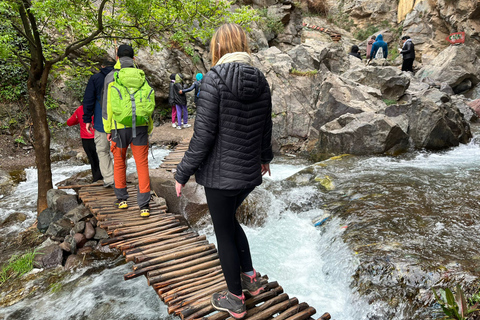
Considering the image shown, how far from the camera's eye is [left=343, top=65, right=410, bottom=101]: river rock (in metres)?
11.3

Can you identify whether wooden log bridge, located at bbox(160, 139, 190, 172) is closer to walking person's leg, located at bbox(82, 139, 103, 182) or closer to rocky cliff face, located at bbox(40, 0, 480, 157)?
walking person's leg, located at bbox(82, 139, 103, 182)

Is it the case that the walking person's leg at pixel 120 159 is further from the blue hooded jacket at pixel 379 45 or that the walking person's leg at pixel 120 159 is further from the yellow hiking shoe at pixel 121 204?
the blue hooded jacket at pixel 379 45

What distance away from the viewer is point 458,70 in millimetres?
15430

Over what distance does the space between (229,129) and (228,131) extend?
0.05 ft

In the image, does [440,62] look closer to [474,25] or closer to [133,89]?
[474,25]

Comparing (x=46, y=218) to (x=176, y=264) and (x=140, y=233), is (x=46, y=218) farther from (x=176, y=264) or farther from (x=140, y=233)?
(x=176, y=264)

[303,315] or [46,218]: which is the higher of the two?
[46,218]

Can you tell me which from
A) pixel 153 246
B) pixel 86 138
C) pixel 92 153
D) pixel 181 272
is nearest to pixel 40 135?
pixel 86 138

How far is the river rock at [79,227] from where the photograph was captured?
17.5ft

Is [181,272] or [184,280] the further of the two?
[181,272]

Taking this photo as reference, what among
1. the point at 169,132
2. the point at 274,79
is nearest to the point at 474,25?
the point at 274,79

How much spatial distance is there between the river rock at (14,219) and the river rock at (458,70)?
687 inches

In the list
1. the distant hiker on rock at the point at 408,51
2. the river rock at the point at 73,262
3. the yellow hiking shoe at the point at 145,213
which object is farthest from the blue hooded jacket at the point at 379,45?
the river rock at the point at 73,262

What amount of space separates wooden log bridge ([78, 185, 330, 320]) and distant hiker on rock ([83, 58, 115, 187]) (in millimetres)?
791
